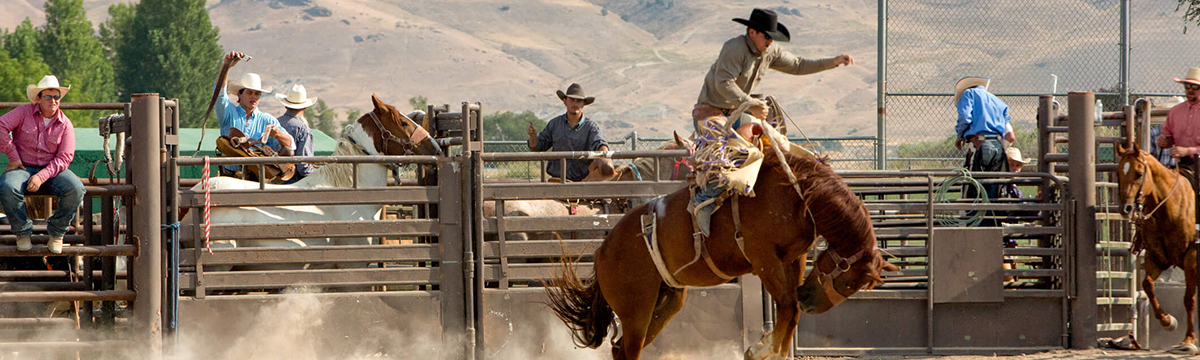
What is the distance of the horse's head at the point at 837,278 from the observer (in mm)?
5816

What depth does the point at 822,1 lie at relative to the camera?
130 m

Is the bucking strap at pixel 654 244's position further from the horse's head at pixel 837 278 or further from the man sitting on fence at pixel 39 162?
the man sitting on fence at pixel 39 162

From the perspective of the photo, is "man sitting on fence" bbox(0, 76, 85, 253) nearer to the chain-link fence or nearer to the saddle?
the saddle

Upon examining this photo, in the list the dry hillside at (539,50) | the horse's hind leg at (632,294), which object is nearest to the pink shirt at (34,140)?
the horse's hind leg at (632,294)

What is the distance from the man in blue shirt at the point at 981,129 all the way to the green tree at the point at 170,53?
62.4m

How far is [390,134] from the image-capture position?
27.9ft

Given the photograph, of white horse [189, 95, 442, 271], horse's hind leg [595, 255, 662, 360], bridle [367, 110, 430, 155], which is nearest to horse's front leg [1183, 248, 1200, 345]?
horse's hind leg [595, 255, 662, 360]

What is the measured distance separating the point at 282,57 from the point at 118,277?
124 metres

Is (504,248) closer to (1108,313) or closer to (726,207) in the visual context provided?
(726,207)

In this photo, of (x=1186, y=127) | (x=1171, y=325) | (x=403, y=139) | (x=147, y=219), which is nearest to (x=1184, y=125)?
(x=1186, y=127)

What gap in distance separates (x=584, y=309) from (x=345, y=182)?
2383 millimetres

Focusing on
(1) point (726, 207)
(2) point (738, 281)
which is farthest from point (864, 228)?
(2) point (738, 281)

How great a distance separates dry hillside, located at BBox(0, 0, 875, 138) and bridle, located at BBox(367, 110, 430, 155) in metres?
75.0

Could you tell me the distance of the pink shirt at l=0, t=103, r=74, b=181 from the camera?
7102 millimetres
